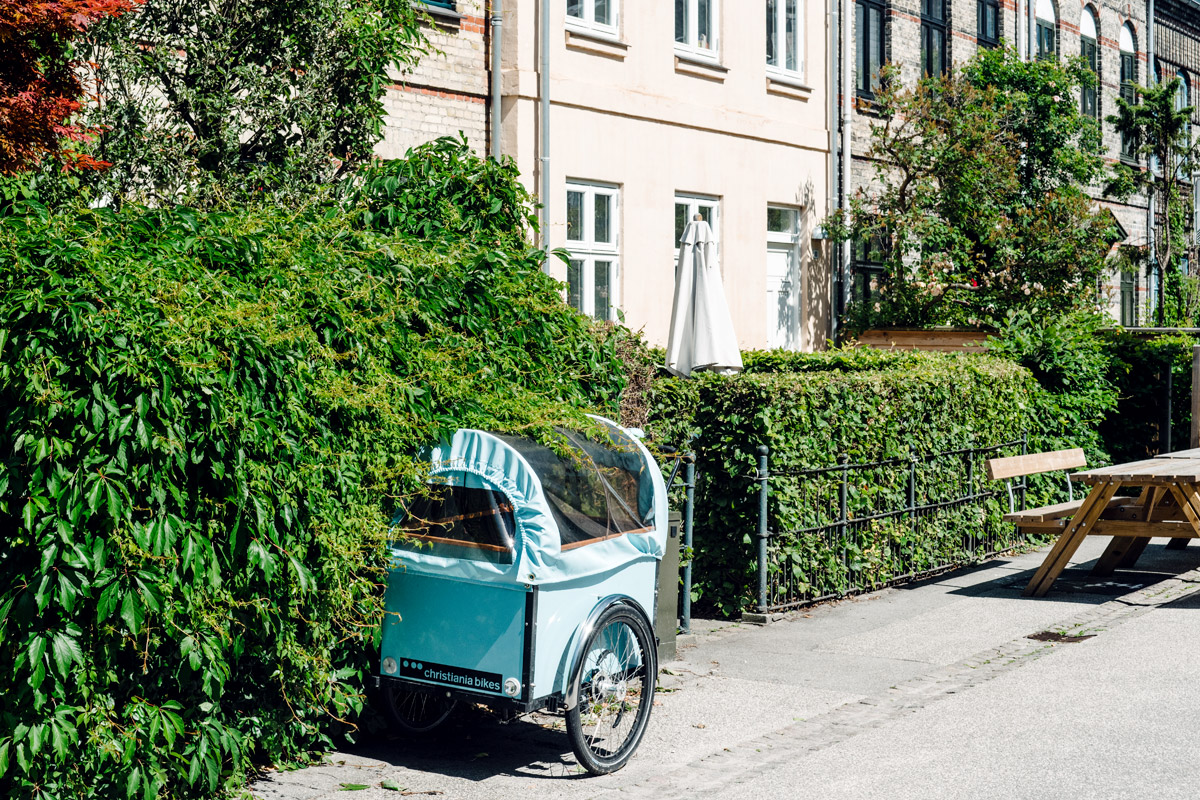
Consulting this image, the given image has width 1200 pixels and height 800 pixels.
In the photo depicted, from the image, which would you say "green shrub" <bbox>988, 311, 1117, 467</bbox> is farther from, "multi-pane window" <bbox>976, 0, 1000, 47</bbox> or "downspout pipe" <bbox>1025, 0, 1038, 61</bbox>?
"downspout pipe" <bbox>1025, 0, 1038, 61</bbox>

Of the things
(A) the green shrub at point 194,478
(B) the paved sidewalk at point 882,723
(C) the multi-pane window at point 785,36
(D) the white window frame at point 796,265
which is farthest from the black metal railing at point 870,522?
(C) the multi-pane window at point 785,36

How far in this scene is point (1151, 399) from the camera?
16.3m

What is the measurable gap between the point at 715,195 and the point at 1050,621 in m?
8.65

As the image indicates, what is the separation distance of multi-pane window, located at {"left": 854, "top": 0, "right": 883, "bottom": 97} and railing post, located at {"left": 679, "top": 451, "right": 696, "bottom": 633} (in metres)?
12.3

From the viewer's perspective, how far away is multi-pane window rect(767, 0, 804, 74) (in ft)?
59.6

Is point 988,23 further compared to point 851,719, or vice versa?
point 988,23

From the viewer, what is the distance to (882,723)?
7.05 metres

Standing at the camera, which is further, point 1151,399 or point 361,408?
point 1151,399

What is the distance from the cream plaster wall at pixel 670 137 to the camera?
14609 mm

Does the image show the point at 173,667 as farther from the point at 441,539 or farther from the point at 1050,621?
the point at 1050,621

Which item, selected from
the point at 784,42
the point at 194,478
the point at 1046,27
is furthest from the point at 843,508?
the point at 1046,27

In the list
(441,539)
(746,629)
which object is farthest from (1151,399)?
(441,539)

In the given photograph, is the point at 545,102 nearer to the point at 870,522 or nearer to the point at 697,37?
the point at 697,37

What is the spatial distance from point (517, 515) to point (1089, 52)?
24484 mm
